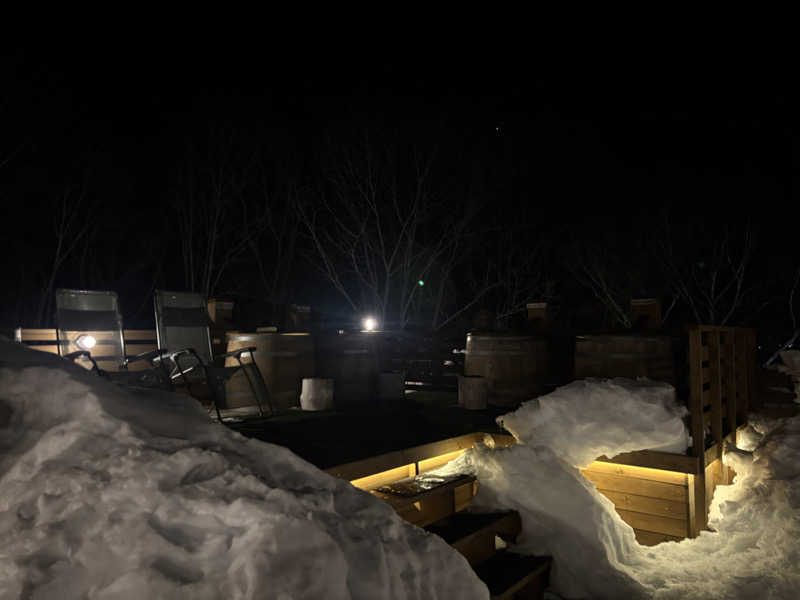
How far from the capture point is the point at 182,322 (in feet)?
19.4

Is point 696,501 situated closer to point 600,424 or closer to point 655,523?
point 655,523

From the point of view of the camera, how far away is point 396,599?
170 centimetres

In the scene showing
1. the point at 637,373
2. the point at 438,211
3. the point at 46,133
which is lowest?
the point at 637,373

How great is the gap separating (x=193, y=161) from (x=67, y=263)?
4.19m

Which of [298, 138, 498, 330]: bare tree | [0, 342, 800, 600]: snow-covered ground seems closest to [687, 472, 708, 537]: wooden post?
[0, 342, 800, 600]: snow-covered ground

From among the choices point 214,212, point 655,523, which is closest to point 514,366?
point 655,523

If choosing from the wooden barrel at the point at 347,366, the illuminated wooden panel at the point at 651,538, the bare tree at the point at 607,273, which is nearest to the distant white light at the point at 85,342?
the wooden barrel at the point at 347,366

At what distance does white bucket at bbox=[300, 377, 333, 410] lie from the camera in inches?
220

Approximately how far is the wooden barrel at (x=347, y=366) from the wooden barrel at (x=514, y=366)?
1313 mm

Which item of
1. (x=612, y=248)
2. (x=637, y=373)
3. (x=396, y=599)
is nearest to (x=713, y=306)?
(x=612, y=248)

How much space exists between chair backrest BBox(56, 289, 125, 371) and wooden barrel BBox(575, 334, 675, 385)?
4.49 meters

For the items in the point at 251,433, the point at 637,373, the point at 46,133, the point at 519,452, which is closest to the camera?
the point at 519,452

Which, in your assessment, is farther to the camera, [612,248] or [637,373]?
[612,248]

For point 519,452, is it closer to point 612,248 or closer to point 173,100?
point 173,100
